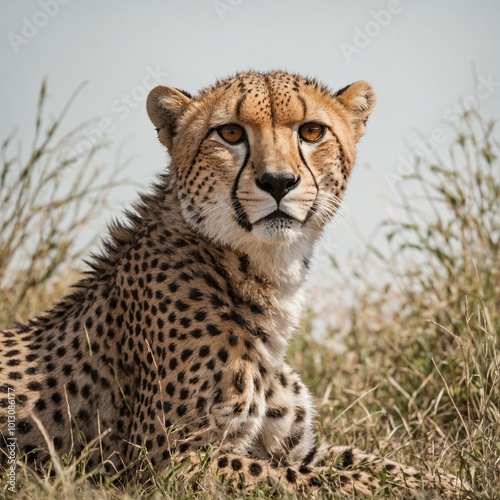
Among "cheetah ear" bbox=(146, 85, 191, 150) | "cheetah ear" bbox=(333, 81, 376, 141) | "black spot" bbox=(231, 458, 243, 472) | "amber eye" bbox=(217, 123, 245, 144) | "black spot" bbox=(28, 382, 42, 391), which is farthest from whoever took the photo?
"cheetah ear" bbox=(333, 81, 376, 141)

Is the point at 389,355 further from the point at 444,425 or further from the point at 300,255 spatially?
the point at 300,255

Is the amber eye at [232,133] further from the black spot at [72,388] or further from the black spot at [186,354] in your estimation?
the black spot at [72,388]

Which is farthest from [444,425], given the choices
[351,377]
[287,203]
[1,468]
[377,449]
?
[1,468]

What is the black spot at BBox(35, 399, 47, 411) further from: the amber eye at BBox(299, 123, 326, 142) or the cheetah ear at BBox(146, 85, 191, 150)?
the amber eye at BBox(299, 123, 326, 142)

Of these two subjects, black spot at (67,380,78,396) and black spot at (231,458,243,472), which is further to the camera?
black spot at (67,380,78,396)

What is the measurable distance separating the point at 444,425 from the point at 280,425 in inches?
50.2

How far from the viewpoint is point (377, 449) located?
4.21 m

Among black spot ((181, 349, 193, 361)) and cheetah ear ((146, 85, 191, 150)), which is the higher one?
cheetah ear ((146, 85, 191, 150))

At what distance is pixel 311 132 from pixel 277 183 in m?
0.43

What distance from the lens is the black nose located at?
332cm

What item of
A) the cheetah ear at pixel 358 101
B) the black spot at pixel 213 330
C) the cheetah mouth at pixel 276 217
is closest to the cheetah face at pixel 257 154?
the cheetah mouth at pixel 276 217

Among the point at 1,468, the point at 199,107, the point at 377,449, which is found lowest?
the point at 1,468

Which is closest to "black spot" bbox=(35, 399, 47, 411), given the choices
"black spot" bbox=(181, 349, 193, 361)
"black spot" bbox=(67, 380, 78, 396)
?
"black spot" bbox=(67, 380, 78, 396)

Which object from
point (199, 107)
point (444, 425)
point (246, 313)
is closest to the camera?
point (246, 313)
